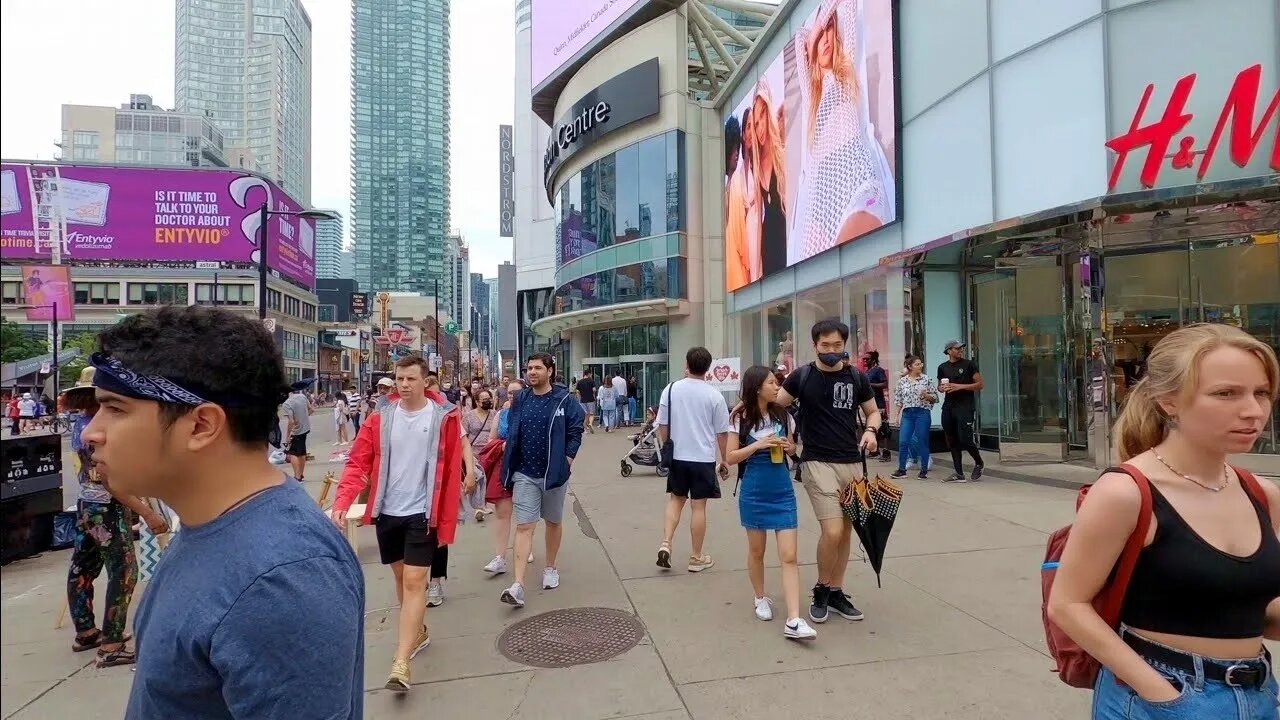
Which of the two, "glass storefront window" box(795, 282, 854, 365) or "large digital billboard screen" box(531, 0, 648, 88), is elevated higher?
"large digital billboard screen" box(531, 0, 648, 88)

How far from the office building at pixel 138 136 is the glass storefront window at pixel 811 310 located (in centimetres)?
9595

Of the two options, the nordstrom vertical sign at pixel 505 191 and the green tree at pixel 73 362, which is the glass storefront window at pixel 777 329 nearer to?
the nordstrom vertical sign at pixel 505 191

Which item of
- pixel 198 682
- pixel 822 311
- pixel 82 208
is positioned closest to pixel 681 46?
pixel 822 311

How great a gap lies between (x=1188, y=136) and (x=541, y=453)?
29.7ft

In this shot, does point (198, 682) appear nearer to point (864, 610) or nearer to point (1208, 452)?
point (1208, 452)

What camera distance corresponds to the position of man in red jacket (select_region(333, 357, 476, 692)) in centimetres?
420

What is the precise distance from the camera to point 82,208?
187 ft

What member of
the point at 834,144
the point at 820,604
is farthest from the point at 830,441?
the point at 834,144

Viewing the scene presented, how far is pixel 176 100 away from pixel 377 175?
3438cm

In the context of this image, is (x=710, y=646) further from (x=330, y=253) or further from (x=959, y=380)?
(x=330, y=253)

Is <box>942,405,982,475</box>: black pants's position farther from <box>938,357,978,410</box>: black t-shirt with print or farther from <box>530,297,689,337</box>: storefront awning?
<box>530,297,689,337</box>: storefront awning

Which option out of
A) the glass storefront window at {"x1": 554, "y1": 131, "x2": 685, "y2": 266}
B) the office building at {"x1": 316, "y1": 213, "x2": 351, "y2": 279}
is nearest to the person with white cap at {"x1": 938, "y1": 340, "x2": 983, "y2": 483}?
the glass storefront window at {"x1": 554, "y1": 131, "x2": 685, "y2": 266}

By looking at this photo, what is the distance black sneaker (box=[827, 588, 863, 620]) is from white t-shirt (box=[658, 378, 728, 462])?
1554 mm

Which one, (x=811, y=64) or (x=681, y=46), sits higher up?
(x=681, y=46)
